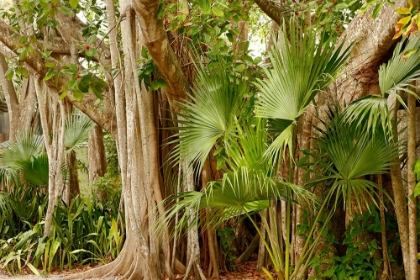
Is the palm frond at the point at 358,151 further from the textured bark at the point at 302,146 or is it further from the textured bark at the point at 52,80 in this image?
the textured bark at the point at 52,80

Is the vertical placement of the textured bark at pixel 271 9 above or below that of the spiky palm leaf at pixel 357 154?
above

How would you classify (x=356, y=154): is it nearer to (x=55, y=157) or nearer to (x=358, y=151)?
(x=358, y=151)

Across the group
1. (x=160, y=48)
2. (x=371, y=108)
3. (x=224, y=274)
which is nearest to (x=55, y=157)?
(x=224, y=274)

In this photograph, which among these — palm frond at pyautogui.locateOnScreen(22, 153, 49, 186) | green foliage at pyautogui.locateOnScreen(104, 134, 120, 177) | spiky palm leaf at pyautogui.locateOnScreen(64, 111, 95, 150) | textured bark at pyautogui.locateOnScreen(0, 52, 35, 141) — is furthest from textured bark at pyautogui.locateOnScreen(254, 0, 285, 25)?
green foliage at pyautogui.locateOnScreen(104, 134, 120, 177)

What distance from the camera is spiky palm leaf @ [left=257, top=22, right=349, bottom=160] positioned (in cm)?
425

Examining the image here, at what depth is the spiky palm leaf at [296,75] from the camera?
4.25 meters

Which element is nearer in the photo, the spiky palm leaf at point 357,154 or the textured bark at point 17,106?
the spiky palm leaf at point 357,154

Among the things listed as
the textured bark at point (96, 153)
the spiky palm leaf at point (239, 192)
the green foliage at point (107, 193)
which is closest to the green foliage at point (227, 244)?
the green foliage at point (107, 193)

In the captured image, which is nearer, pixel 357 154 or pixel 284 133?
pixel 284 133

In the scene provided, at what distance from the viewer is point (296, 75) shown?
4.30 metres

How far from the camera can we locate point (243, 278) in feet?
20.7

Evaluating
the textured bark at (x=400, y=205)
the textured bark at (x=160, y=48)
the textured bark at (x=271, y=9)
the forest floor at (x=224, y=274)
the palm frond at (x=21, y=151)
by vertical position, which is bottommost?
the forest floor at (x=224, y=274)

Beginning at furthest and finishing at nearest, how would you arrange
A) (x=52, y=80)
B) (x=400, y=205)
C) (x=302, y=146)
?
(x=52, y=80), (x=302, y=146), (x=400, y=205)

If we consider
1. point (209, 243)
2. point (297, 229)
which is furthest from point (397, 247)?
point (209, 243)
